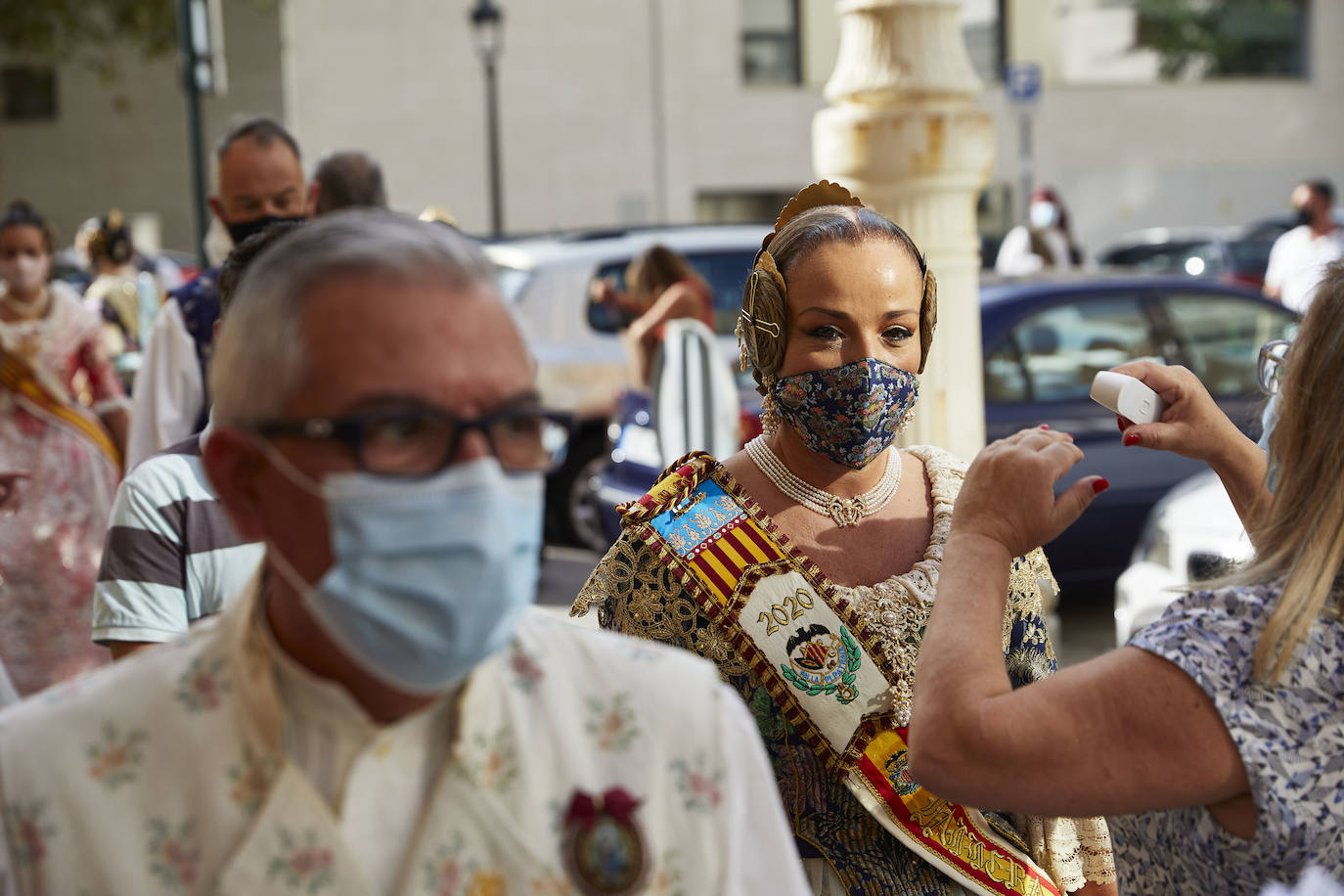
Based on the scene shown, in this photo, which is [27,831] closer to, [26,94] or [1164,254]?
[1164,254]

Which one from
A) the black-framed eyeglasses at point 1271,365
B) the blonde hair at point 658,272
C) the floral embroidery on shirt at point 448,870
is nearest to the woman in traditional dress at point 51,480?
the blonde hair at point 658,272

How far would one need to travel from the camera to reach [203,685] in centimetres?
152

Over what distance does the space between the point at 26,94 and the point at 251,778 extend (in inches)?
1291

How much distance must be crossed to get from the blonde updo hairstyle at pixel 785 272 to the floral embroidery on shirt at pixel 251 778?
4.52ft

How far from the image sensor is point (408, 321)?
145 cm

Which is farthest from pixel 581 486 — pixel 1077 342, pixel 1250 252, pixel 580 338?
pixel 1250 252

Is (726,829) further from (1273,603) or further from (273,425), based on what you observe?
(1273,603)

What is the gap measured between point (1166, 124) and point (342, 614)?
2593cm

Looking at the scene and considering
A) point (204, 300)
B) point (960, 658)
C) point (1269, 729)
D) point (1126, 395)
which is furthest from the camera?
point (204, 300)

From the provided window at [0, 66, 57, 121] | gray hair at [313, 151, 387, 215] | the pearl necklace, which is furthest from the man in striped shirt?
window at [0, 66, 57, 121]

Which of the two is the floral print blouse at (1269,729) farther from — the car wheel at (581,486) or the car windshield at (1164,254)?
the car windshield at (1164,254)

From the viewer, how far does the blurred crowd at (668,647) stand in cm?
145

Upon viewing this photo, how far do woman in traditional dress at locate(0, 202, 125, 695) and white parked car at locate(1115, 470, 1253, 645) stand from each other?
397cm

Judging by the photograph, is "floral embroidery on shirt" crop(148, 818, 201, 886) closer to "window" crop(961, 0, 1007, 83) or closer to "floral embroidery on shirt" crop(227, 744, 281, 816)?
"floral embroidery on shirt" crop(227, 744, 281, 816)
